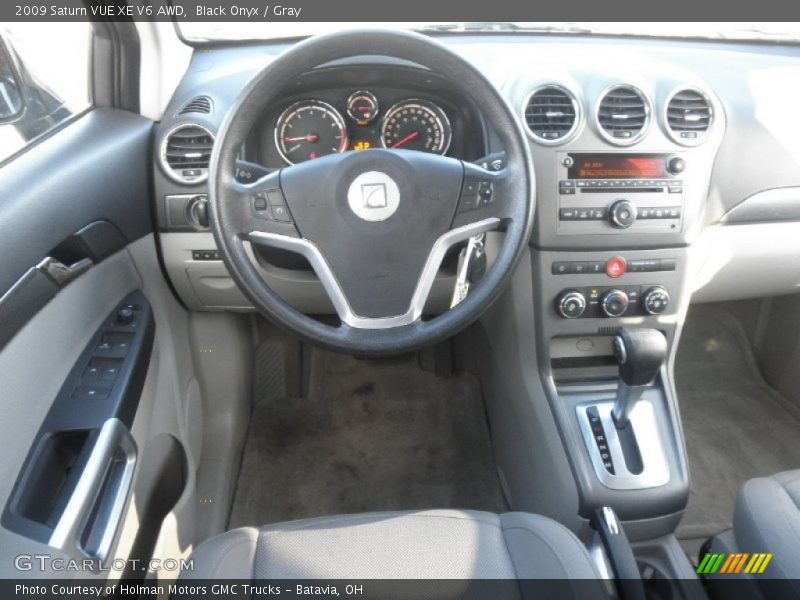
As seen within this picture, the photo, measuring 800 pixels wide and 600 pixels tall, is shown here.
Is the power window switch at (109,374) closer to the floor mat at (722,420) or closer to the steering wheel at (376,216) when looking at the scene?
the steering wheel at (376,216)

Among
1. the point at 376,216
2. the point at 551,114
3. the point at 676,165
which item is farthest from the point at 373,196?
the point at 676,165

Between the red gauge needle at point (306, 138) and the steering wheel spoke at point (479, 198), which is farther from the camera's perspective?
the red gauge needle at point (306, 138)

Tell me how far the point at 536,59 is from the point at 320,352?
1399 mm

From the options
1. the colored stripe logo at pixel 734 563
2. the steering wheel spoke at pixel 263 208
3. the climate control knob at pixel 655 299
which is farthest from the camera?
the climate control knob at pixel 655 299

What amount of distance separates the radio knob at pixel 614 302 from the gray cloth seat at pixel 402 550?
0.70 metres

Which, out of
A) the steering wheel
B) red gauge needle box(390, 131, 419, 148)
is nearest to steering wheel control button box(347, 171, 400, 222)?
the steering wheel

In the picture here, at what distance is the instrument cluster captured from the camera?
1.63 metres

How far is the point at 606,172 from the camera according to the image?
5.21 feet

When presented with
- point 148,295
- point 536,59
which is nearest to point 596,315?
point 536,59

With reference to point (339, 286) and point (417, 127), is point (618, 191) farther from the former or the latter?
point (339, 286)

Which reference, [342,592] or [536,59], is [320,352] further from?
[342,592]

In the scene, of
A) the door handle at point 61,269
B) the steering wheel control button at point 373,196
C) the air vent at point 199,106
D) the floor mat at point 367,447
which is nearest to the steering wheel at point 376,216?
the steering wheel control button at point 373,196

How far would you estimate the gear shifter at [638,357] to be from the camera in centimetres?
144

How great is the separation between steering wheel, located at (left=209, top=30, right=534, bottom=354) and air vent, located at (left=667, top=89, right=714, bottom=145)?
570mm
